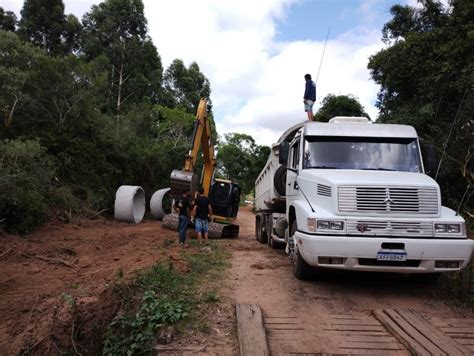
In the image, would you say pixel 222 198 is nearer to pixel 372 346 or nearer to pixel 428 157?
pixel 428 157

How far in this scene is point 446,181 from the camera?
677 inches

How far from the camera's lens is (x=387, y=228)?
652cm

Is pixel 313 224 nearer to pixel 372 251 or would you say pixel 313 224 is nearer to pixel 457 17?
pixel 372 251

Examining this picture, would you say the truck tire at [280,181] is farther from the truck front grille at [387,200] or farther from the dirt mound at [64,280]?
the truck front grille at [387,200]

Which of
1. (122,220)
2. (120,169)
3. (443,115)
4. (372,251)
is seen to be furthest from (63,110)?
(372,251)

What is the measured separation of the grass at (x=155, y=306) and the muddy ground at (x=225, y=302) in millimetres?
199

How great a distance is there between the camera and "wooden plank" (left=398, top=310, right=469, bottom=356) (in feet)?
15.9

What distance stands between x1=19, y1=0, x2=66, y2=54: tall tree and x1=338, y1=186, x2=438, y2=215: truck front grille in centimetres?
3620

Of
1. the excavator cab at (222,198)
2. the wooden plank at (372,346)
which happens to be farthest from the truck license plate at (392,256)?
the excavator cab at (222,198)

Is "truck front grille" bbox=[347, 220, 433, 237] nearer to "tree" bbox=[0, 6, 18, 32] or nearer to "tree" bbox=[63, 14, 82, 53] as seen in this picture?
"tree" bbox=[63, 14, 82, 53]

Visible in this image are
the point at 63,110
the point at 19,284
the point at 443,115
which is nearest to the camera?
the point at 19,284

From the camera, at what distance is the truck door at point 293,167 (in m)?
8.69

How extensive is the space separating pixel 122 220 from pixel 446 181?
13.9m

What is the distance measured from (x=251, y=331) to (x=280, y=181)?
21.0 feet
